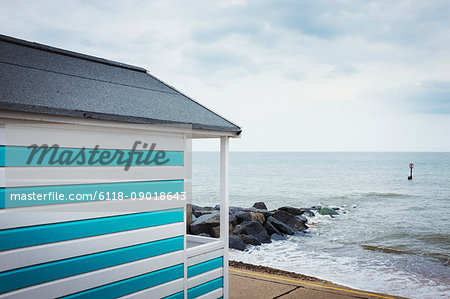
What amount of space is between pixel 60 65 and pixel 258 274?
16.1 feet

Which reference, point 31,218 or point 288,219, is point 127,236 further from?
point 288,219

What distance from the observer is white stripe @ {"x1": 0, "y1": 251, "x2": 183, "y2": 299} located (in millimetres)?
3234

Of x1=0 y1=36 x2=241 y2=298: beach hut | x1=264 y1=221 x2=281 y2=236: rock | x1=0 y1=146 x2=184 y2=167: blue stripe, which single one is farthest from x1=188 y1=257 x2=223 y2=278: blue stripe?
x1=264 y1=221 x2=281 y2=236: rock

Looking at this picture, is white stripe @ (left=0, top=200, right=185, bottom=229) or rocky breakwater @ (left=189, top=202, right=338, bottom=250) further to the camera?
rocky breakwater @ (left=189, top=202, right=338, bottom=250)

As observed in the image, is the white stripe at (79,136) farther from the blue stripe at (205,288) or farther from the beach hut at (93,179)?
the blue stripe at (205,288)

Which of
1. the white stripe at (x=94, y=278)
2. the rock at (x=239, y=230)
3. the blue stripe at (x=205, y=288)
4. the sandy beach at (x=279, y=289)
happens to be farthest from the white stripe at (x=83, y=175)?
the rock at (x=239, y=230)

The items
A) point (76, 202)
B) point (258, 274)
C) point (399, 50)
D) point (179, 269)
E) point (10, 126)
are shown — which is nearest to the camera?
point (10, 126)

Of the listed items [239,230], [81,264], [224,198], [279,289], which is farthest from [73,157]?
[239,230]

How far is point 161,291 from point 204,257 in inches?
29.6

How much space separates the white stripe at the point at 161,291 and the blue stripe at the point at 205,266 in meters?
0.21

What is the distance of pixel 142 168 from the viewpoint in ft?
13.4

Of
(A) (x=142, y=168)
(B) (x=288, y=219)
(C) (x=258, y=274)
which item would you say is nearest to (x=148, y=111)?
(A) (x=142, y=168)

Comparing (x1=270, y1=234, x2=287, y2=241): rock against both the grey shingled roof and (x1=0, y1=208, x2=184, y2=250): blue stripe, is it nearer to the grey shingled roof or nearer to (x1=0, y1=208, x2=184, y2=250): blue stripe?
the grey shingled roof

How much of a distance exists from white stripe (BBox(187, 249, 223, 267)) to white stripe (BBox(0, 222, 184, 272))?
1.30 ft
